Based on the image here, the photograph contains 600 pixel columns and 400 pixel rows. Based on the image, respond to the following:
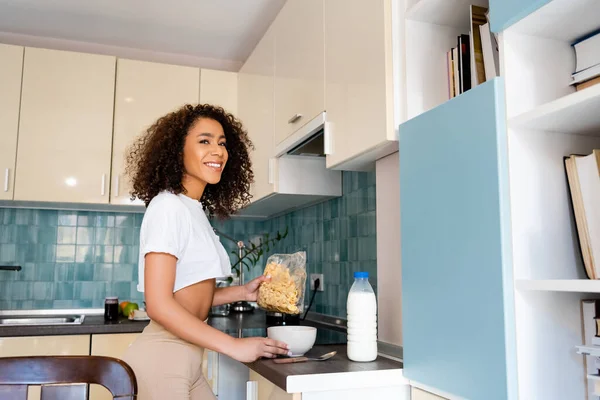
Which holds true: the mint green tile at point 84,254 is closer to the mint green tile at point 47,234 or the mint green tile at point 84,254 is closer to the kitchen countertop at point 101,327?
the mint green tile at point 47,234

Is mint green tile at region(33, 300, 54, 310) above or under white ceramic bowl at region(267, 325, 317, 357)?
under

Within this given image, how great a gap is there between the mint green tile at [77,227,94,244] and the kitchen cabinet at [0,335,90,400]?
775mm

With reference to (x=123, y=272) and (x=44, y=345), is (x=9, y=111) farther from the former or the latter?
(x=44, y=345)

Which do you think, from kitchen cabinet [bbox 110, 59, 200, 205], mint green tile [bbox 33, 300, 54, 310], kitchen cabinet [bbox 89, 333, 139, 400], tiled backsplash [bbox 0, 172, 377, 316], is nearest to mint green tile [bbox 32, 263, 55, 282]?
tiled backsplash [bbox 0, 172, 377, 316]

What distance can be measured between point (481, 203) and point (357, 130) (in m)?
0.57

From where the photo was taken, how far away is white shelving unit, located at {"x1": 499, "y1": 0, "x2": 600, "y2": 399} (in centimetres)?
100

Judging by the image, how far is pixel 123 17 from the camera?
2.89 meters

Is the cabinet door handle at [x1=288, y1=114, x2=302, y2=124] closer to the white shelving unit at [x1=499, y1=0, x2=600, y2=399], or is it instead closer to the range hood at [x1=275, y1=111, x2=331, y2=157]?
the range hood at [x1=275, y1=111, x2=331, y2=157]

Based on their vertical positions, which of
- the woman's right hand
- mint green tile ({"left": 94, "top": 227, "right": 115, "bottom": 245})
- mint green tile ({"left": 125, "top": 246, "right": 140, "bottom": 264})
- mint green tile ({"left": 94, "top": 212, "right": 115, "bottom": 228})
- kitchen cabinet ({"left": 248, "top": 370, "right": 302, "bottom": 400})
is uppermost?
mint green tile ({"left": 94, "top": 212, "right": 115, "bottom": 228})

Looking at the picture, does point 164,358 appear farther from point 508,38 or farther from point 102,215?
point 102,215

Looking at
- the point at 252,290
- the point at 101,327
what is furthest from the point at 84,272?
the point at 252,290

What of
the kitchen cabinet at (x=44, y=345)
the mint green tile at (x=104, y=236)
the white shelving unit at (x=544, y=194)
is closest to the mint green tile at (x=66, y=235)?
the mint green tile at (x=104, y=236)

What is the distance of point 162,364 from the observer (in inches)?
57.2

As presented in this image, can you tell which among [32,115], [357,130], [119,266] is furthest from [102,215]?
[357,130]
